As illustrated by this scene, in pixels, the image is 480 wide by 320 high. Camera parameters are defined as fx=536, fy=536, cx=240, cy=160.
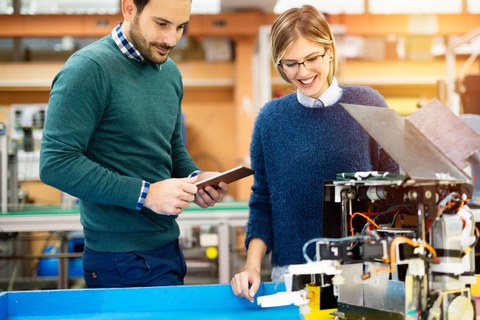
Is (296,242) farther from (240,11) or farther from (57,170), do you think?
(240,11)

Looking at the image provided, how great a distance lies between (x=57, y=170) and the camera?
47.8 inches

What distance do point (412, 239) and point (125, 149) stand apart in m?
0.74

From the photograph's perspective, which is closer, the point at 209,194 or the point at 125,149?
the point at 125,149

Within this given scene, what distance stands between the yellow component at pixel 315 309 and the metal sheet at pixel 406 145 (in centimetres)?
31

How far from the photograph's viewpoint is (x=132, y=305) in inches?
45.7

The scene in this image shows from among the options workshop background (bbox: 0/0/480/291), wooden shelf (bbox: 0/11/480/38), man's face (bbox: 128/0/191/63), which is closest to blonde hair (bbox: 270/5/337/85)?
man's face (bbox: 128/0/191/63)

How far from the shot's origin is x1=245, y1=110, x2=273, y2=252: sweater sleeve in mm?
1440

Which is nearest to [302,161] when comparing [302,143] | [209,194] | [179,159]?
[302,143]

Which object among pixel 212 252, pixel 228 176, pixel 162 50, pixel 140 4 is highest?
pixel 140 4

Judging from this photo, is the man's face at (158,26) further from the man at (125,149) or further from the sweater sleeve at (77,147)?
the sweater sleeve at (77,147)

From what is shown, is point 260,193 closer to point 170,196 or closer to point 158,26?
point 170,196

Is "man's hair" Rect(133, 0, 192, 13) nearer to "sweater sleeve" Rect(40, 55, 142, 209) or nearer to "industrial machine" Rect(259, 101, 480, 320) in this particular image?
"sweater sleeve" Rect(40, 55, 142, 209)

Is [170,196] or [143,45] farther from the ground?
[143,45]

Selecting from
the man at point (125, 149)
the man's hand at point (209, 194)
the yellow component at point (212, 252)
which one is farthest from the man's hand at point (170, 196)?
the yellow component at point (212, 252)
